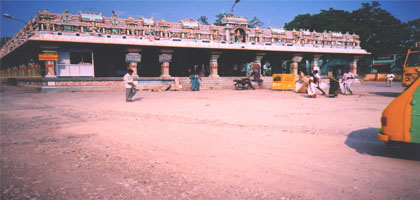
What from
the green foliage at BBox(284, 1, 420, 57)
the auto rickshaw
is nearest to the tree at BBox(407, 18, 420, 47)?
the green foliage at BBox(284, 1, 420, 57)

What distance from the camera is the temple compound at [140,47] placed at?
15617mm

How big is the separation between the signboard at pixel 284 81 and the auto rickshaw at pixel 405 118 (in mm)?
12281

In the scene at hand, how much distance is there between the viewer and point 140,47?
17.8m

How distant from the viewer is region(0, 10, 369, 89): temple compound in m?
15.6

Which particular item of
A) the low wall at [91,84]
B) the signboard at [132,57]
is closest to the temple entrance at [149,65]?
the signboard at [132,57]

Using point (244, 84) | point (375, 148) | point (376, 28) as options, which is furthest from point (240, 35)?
point (376, 28)

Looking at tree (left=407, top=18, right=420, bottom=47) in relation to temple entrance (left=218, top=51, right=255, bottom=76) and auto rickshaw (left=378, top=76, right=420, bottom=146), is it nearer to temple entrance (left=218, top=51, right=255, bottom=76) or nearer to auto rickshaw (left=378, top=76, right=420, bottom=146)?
temple entrance (left=218, top=51, right=255, bottom=76)

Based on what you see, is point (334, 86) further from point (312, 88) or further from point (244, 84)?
point (244, 84)

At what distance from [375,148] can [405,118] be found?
34.9 inches

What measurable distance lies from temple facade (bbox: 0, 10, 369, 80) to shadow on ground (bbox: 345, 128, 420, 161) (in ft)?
50.7

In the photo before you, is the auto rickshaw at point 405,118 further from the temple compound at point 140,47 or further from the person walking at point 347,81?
the temple compound at point 140,47

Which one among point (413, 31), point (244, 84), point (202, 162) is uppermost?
point (413, 31)

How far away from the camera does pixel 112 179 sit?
8.59ft

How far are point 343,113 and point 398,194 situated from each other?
4.99 metres
